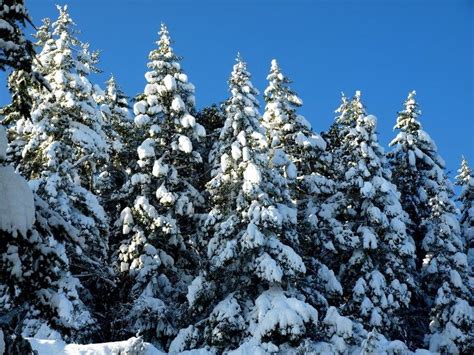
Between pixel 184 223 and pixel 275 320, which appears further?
pixel 184 223

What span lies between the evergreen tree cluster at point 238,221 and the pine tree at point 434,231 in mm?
99

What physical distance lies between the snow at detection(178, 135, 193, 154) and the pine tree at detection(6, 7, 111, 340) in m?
4.05

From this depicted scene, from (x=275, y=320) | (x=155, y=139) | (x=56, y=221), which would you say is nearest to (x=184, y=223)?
(x=155, y=139)

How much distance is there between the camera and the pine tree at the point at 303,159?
25250mm

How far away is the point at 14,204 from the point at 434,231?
25742 millimetres

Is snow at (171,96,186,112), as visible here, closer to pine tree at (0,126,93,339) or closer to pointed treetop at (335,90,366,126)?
pointed treetop at (335,90,366,126)

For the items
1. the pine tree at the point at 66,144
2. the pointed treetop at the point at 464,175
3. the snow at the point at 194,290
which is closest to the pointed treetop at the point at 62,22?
the pine tree at the point at 66,144

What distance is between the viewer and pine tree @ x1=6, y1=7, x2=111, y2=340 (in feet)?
63.6

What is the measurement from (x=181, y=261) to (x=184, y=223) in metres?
2.85

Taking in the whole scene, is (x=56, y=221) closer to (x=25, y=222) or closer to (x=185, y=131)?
(x=25, y=222)

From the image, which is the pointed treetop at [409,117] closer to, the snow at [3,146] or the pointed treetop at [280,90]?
the pointed treetop at [280,90]

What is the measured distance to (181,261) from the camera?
2522 cm

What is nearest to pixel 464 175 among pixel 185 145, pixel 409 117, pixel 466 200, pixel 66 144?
pixel 466 200

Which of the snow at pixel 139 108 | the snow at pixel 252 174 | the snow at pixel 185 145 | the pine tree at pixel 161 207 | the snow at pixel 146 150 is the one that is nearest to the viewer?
the snow at pixel 252 174
